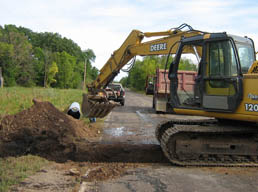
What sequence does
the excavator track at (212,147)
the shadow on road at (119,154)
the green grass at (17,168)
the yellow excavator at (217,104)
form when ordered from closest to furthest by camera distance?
1. the green grass at (17,168)
2. the yellow excavator at (217,104)
3. the excavator track at (212,147)
4. the shadow on road at (119,154)

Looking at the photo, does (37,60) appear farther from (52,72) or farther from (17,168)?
(17,168)

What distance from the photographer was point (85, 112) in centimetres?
845

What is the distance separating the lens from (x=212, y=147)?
18.7 ft

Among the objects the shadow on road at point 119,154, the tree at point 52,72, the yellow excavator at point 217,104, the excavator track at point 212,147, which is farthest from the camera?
the tree at point 52,72

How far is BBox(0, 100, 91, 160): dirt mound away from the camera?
657 centimetres

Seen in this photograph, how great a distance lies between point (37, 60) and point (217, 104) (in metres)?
70.4

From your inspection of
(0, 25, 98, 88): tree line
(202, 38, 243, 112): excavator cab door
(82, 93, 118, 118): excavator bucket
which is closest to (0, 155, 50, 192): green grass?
(82, 93, 118, 118): excavator bucket

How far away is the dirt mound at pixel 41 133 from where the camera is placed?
21.5 ft

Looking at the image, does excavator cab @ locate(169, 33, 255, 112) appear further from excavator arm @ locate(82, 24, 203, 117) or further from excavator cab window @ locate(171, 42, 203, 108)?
excavator arm @ locate(82, 24, 203, 117)

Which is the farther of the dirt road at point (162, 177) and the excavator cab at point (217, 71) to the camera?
the excavator cab at point (217, 71)

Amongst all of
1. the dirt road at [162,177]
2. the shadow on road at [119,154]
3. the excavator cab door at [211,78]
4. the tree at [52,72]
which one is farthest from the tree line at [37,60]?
the excavator cab door at [211,78]

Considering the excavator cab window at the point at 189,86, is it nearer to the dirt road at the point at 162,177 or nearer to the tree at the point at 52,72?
the dirt road at the point at 162,177

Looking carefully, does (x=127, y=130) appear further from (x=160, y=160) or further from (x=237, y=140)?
(x=237, y=140)

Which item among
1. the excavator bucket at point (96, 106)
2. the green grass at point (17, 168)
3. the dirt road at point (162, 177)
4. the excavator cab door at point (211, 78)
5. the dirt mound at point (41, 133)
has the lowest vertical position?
the dirt road at point (162, 177)
